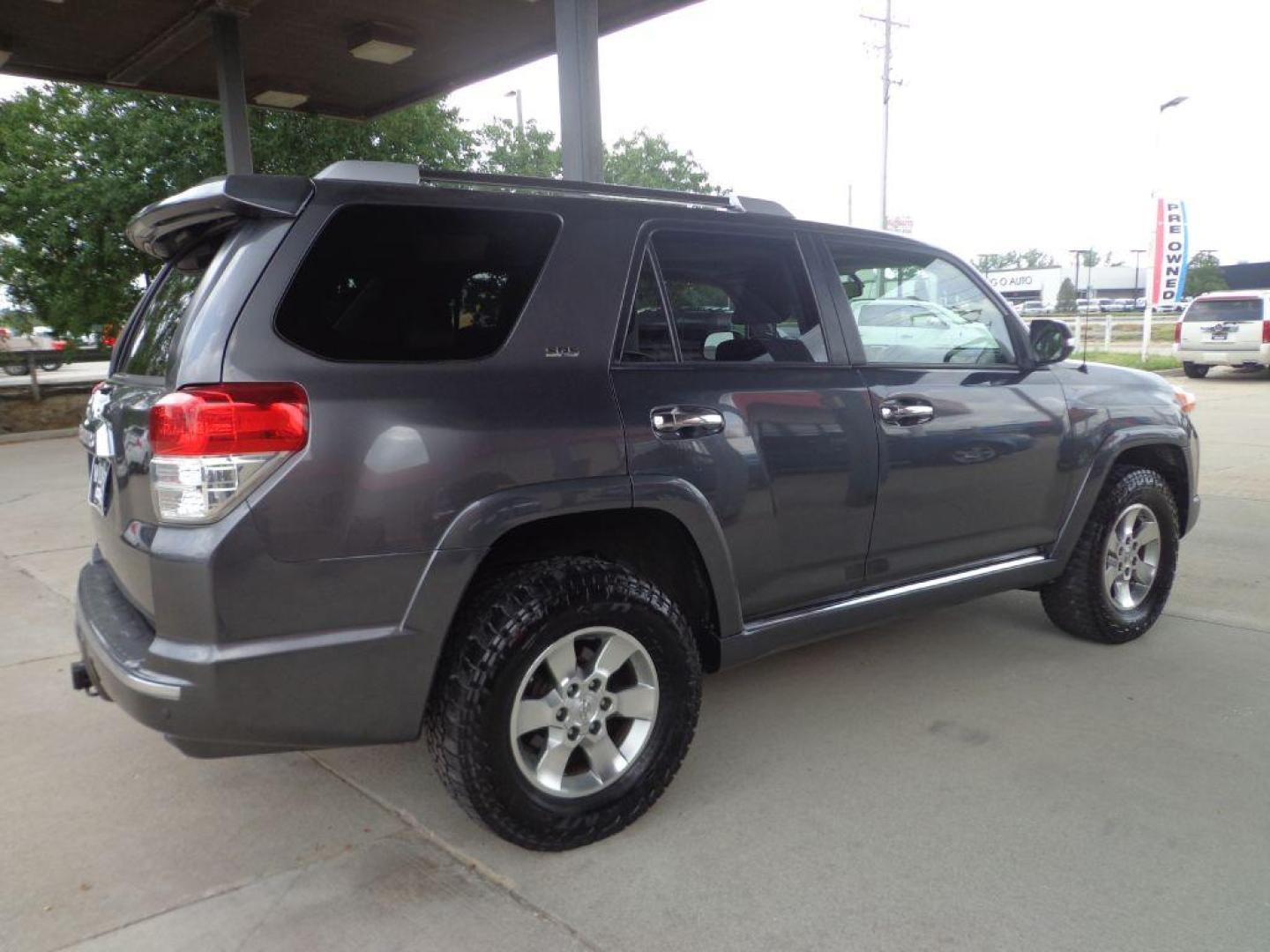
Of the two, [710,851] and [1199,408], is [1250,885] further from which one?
[1199,408]

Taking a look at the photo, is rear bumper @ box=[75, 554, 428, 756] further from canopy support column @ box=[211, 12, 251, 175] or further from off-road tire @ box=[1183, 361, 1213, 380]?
off-road tire @ box=[1183, 361, 1213, 380]

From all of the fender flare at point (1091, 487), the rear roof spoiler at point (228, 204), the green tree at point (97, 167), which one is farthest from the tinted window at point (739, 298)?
the green tree at point (97, 167)

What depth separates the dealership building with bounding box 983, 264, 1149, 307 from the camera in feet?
210

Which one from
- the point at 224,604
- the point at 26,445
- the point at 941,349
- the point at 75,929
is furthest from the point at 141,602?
the point at 26,445

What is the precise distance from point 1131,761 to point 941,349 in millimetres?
1621

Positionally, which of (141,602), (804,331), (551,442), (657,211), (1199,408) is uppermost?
(657,211)

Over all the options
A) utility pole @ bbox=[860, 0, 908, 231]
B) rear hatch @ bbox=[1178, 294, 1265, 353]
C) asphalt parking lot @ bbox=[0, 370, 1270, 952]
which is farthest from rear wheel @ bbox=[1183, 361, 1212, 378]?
asphalt parking lot @ bbox=[0, 370, 1270, 952]

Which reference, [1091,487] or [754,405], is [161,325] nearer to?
[754,405]

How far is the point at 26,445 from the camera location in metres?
11.8

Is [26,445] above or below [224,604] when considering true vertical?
below

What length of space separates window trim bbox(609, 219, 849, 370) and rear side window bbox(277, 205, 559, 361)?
292 mm

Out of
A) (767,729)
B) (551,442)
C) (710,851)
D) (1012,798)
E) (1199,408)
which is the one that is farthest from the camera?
(1199,408)

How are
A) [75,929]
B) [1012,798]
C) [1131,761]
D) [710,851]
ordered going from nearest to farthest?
[75,929], [710,851], [1012,798], [1131,761]

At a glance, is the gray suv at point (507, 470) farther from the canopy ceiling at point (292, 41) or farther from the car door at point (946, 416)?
the canopy ceiling at point (292, 41)
